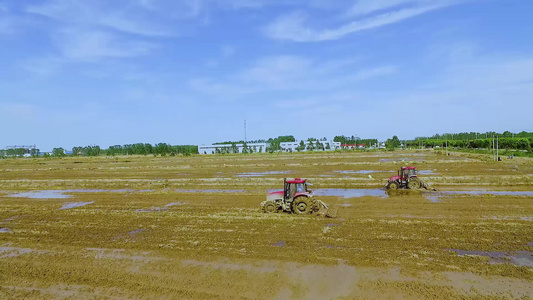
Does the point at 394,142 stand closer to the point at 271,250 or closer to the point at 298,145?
the point at 298,145

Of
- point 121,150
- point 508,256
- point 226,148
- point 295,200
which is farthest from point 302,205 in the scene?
point 121,150

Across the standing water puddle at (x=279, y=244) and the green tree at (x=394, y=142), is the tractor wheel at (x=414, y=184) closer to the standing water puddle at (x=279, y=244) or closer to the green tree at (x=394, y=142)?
the standing water puddle at (x=279, y=244)

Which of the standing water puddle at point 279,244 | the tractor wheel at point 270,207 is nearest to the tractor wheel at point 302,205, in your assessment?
the tractor wheel at point 270,207

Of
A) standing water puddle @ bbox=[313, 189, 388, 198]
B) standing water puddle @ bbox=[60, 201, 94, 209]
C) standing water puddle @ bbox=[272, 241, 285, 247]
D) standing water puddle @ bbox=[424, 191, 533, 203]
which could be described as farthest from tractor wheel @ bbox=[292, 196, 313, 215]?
standing water puddle @ bbox=[60, 201, 94, 209]

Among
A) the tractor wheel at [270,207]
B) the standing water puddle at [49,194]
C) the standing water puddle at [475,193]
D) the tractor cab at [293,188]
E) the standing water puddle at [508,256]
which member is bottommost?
the standing water puddle at [508,256]

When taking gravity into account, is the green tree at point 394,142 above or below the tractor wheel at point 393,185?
above

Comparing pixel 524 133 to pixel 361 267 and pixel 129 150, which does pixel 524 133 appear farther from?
pixel 129 150
